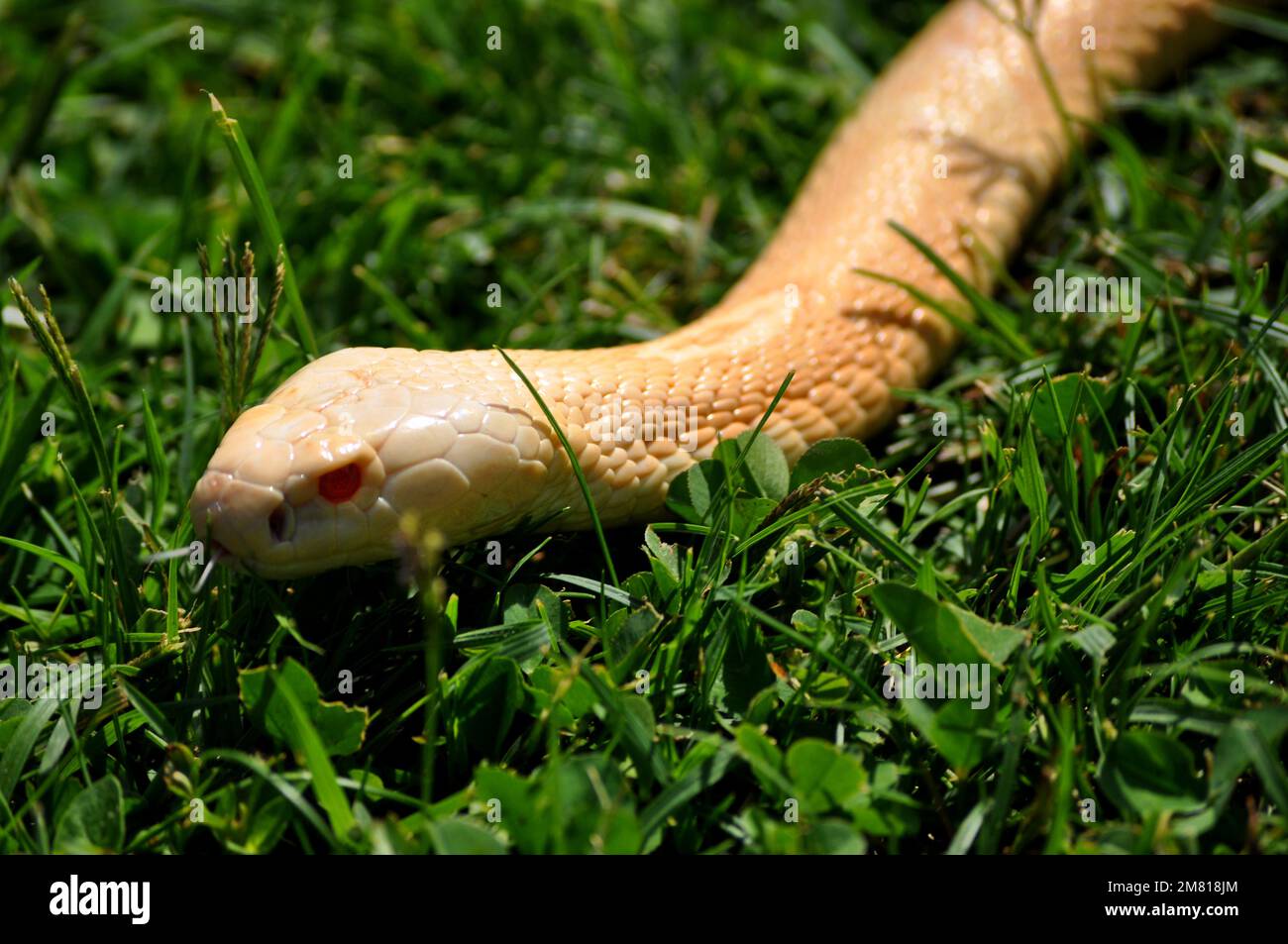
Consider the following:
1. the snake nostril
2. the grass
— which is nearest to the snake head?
the snake nostril

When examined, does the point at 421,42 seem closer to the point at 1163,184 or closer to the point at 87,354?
the point at 87,354

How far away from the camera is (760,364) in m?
3.37

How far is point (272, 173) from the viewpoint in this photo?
4.63 metres

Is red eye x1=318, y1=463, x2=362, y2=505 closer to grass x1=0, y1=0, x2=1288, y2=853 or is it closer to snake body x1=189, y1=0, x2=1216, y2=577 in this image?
snake body x1=189, y1=0, x2=1216, y2=577

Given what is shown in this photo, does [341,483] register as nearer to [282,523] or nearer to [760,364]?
[282,523]

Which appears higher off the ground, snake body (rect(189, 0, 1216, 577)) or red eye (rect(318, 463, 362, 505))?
snake body (rect(189, 0, 1216, 577))

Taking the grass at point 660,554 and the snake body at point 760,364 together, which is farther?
the snake body at point 760,364

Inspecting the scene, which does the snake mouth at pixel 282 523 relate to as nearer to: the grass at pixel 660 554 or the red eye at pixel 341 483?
the red eye at pixel 341 483

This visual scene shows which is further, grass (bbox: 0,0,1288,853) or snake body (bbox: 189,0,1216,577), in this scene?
snake body (bbox: 189,0,1216,577)

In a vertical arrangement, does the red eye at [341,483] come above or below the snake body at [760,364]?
below

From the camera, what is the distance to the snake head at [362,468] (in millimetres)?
2641

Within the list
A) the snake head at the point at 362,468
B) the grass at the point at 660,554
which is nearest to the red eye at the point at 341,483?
the snake head at the point at 362,468

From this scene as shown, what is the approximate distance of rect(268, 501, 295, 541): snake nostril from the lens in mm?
2648

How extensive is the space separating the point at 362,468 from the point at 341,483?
0.19ft
